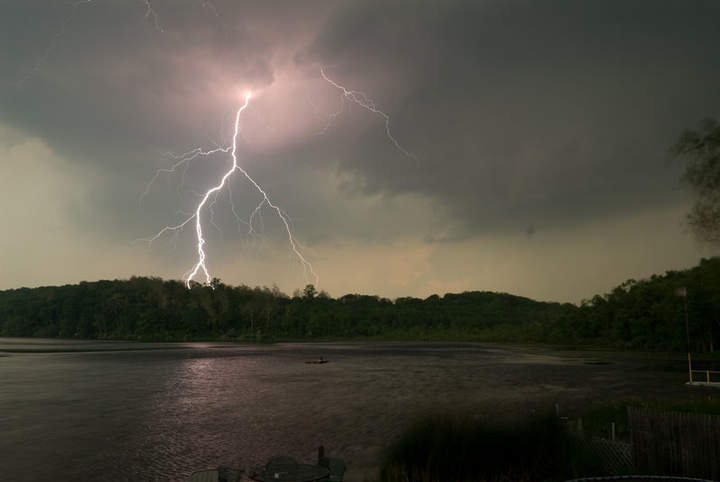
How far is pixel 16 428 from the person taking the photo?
21.2 metres

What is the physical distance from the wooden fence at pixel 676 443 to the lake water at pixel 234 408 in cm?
647

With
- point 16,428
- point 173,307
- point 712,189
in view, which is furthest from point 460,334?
point 16,428

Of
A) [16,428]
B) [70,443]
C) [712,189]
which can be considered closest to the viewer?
[70,443]

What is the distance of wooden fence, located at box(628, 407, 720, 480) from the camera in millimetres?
10031

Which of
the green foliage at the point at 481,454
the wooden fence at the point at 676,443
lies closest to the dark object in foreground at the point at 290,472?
Result: the green foliage at the point at 481,454

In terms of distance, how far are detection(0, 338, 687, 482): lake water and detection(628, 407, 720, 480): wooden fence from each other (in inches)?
255

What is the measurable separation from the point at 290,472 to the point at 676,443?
8.19 m

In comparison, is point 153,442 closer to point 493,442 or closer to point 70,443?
point 70,443

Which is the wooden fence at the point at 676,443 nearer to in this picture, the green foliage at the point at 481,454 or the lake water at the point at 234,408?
the green foliage at the point at 481,454

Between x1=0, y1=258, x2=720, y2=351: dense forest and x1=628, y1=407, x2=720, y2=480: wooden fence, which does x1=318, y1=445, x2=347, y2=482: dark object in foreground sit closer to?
x1=628, y1=407, x2=720, y2=480: wooden fence

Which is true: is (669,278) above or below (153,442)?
above

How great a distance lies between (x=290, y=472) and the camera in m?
11.0

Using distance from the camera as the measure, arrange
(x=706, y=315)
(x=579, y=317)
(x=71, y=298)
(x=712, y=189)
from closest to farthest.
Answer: (x=712, y=189) → (x=706, y=315) → (x=579, y=317) → (x=71, y=298)

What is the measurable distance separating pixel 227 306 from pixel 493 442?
18829 cm
